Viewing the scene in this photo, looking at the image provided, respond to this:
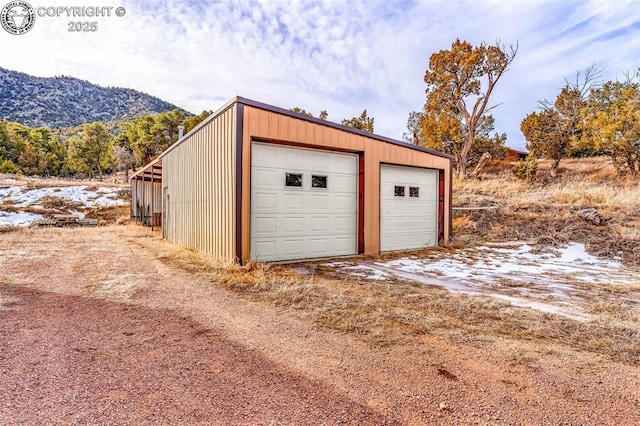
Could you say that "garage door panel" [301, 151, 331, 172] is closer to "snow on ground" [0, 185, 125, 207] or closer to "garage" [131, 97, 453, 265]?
"garage" [131, 97, 453, 265]

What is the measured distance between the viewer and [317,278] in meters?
5.22

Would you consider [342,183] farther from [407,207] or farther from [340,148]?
[407,207]

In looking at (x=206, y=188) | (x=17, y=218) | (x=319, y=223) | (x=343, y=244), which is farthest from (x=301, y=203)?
(x=17, y=218)

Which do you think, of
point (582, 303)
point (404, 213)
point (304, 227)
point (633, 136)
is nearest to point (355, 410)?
point (582, 303)

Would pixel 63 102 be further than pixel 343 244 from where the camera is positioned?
Yes

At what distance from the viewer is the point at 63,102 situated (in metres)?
55.2

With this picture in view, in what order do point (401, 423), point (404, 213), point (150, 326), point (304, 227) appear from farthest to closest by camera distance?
point (404, 213) → point (304, 227) → point (150, 326) → point (401, 423)

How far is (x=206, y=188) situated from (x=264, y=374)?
18.6ft

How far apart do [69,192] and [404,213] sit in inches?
835

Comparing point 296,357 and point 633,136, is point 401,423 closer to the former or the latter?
point 296,357

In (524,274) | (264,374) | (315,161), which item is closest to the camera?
(264,374)

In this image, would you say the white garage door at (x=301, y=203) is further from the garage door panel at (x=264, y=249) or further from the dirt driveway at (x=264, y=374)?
the dirt driveway at (x=264, y=374)

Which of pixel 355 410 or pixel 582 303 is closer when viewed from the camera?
pixel 355 410

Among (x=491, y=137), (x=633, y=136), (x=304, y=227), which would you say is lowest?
(x=304, y=227)
